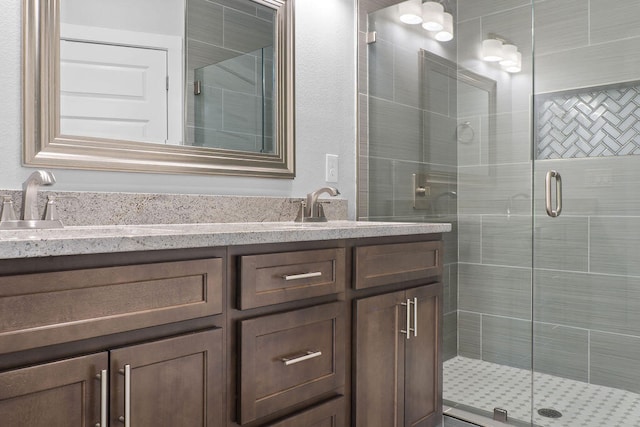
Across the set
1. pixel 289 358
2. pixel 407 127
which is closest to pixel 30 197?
pixel 289 358

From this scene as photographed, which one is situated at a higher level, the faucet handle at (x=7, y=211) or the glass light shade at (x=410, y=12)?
the glass light shade at (x=410, y=12)

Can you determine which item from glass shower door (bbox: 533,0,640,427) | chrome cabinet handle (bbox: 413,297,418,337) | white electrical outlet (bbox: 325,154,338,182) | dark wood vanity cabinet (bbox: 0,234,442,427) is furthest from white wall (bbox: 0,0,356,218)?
glass shower door (bbox: 533,0,640,427)

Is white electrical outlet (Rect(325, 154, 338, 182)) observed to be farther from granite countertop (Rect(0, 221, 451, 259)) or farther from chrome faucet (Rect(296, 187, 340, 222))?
granite countertop (Rect(0, 221, 451, 259))

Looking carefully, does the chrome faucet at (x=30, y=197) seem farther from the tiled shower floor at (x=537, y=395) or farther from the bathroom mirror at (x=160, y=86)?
the tiled shower floor at (x=537, y=395)

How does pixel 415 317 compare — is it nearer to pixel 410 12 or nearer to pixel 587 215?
pixel 587 215

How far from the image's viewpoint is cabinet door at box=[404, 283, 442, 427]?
162 cm

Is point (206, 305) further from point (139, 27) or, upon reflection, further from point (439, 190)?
point (439, 190)

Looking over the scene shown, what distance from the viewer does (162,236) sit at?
38.0 inches

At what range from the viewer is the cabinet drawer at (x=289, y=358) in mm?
1126

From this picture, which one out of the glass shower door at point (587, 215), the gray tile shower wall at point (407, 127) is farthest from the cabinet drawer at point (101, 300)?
the glass shower door at point (587, 215)

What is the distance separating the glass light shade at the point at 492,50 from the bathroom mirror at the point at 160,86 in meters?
0.82

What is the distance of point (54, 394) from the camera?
84cm

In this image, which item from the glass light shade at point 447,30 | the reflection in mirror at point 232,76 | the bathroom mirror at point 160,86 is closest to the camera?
the bathroom mirror at point 160,86

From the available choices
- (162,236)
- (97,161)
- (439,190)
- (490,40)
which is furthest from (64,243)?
(490,40)
